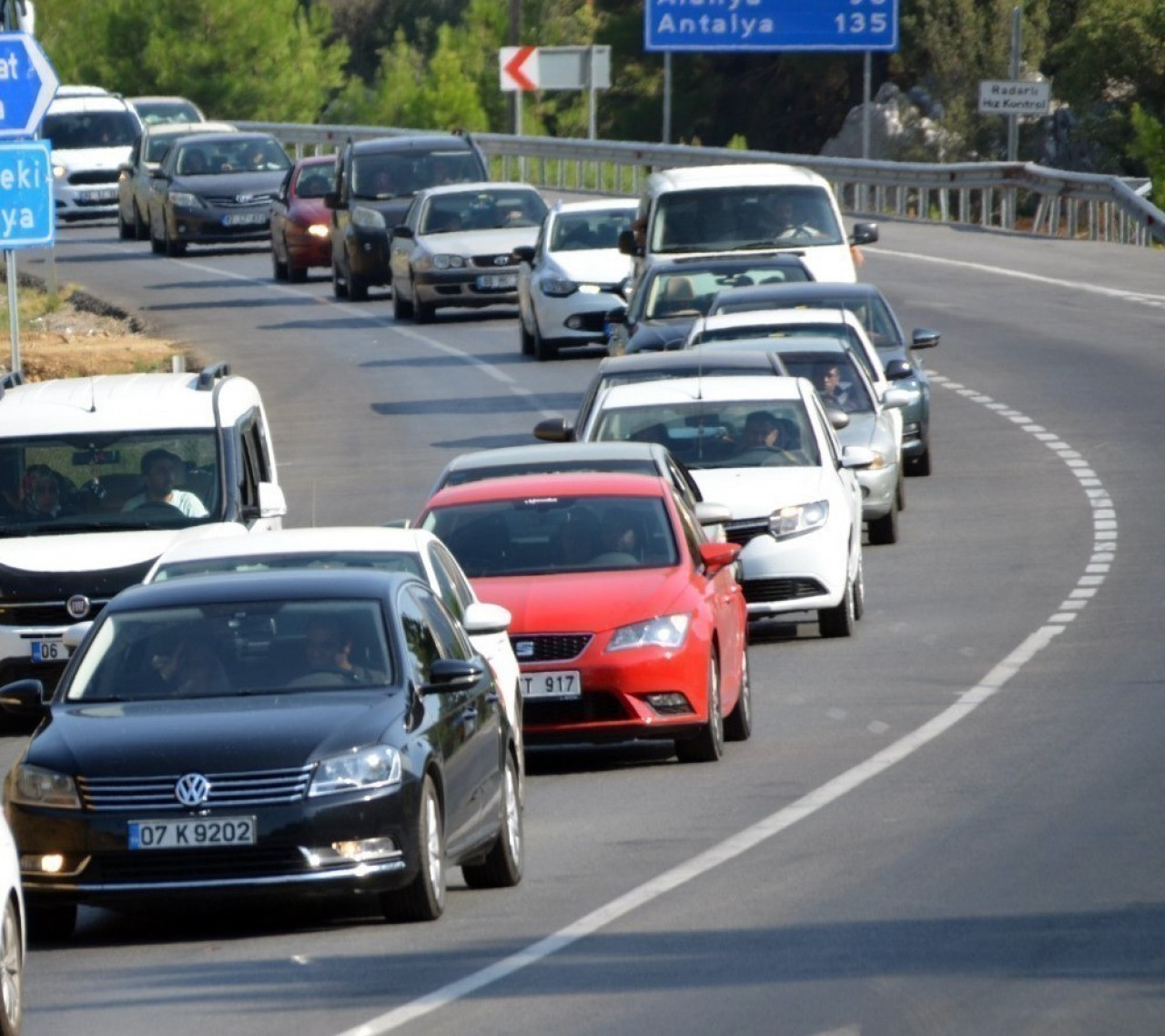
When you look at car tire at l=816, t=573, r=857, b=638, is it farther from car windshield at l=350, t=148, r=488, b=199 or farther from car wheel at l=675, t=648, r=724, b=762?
car windshield at l=350, t=148, r=488, b=199

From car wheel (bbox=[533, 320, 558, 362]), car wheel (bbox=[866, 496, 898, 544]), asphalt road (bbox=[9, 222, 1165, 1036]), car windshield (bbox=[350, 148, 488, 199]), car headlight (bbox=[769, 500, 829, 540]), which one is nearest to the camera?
asphalt road (bbox=[9, 222, 1165, 1036])

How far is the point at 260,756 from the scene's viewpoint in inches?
426

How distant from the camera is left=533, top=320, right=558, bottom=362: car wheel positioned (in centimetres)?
3697

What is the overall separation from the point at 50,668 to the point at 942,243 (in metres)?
35.1

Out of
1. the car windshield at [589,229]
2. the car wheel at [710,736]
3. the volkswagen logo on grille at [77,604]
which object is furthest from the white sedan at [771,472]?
the car windshield at [589,229]

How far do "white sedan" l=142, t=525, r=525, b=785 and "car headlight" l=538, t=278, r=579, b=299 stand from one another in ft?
75.0

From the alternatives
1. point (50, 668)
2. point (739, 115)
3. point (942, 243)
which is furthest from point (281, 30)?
point (50, 668)

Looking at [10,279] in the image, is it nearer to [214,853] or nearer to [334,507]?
A: [334,507]

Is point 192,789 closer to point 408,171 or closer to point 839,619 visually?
point 839,619

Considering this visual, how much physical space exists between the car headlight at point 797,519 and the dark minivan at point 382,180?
24466 mm

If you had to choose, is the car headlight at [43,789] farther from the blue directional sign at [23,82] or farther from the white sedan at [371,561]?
the blue directional sign at [23,82]

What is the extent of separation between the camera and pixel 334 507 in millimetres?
26062

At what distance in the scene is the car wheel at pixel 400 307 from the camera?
4250 cm

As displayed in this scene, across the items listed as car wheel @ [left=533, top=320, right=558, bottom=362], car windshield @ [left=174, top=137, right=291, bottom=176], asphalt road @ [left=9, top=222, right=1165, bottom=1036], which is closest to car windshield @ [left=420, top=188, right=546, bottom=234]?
car wheel @ [left=533, top=320, right=558, bottom=362]
